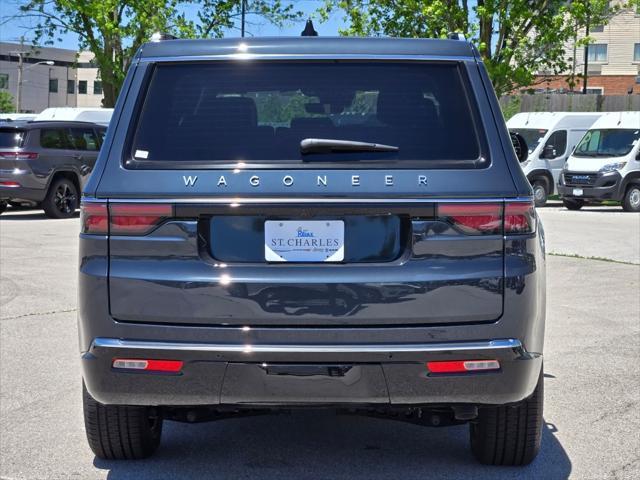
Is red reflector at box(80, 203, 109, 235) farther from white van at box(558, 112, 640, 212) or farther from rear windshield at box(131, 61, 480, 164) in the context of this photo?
white van at box(558, 112, 640, 212)

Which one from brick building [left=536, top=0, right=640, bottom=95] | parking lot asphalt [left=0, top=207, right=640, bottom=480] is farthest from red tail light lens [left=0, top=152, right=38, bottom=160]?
brick building [left=536, top=0, right=640, bottom=95]

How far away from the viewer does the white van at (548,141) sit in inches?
1094

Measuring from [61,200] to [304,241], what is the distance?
701 inches

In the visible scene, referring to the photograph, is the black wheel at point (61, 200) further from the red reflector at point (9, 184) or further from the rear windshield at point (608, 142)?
the rear windshield at point (608, 142)

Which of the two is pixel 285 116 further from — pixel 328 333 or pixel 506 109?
pixel 506 109

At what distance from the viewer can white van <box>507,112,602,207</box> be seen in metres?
27.8

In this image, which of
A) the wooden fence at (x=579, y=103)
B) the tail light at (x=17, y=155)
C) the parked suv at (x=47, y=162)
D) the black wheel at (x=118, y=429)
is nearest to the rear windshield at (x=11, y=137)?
the parked suv at (x=47, y=162)

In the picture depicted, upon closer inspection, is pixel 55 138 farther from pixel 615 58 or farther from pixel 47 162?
pixel 615 58

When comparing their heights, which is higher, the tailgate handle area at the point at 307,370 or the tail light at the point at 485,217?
the tail light at the point at 485,217

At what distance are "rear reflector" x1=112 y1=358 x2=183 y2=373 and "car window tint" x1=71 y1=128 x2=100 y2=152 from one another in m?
17.9

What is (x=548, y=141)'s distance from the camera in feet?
93.1

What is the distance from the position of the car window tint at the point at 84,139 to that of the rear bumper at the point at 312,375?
707 inches

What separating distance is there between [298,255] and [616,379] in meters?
3.43

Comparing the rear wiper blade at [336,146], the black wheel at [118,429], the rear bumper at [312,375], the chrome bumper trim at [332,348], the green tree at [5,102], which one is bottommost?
the black wheel at [118,429]
